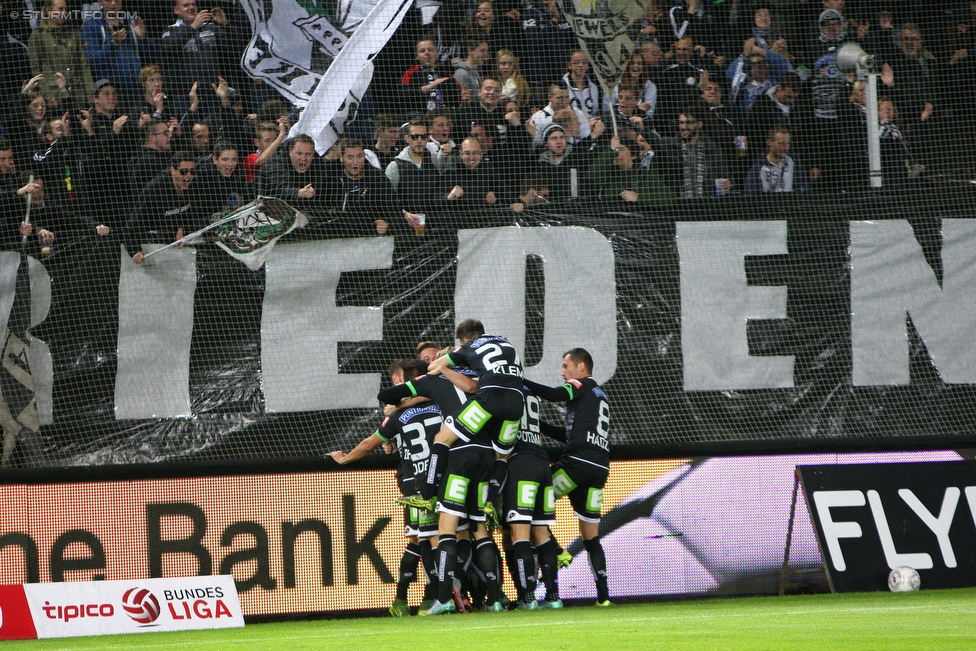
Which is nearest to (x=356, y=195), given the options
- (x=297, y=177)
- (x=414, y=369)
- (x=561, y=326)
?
(x=297, y=177)

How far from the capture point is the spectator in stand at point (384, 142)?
29.3ft

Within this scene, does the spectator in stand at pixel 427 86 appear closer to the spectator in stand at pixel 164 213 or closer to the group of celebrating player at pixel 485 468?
the spectator in stand at pixel 164 213

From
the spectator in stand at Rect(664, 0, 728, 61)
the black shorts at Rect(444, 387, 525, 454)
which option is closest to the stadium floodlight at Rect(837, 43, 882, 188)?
the spectator in stand at Rect(664, 0, 728, 61)

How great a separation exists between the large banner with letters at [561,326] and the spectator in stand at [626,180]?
0.63 ft

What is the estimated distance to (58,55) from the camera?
8.93 meters

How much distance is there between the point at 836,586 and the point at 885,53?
482cm

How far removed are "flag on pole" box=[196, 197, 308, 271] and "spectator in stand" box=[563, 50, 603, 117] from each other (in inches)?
104

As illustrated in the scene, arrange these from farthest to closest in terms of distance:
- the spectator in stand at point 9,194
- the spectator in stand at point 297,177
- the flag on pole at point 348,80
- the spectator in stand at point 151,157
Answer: the flag on pole at point 348,80
the spectator in stand at point 297,177
the spectator in stand at point 151,157
the spectator in stand at point 9,194

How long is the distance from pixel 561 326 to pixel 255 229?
7.98 feet

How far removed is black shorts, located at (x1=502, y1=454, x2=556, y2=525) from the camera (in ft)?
24.1

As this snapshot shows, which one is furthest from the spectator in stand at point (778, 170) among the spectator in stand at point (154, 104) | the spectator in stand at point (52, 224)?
the spectator in stand at point (52, 224)

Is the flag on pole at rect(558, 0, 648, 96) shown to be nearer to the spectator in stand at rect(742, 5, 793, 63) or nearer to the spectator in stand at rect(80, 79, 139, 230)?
the spectator in stand at rect(742, 5, 793, 63)

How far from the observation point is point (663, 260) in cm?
870

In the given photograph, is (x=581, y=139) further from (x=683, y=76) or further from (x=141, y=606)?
(x=141, y=606)
